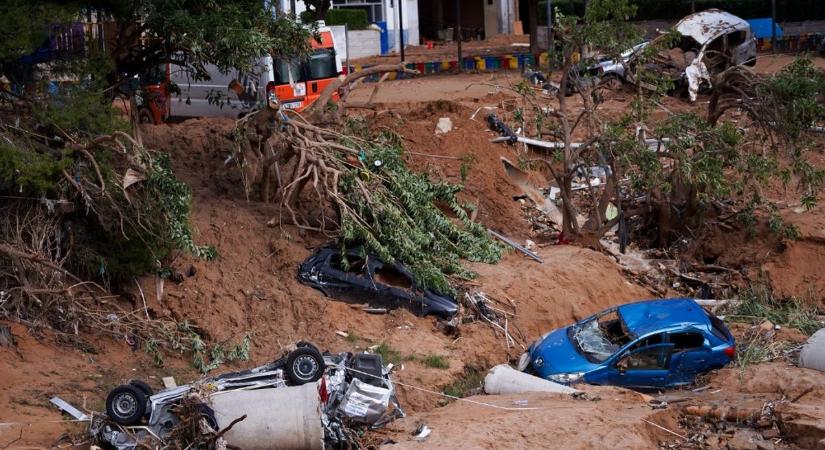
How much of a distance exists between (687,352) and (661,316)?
2.01 ft

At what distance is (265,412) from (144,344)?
4058mm

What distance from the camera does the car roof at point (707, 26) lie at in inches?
1147

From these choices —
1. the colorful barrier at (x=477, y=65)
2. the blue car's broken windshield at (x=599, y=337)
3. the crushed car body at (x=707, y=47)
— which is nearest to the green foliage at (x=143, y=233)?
the blue car's broken windshield at (x=599, y=337)

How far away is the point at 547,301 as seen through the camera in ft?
57.2

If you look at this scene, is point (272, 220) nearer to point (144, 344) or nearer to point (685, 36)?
point (144, 344)

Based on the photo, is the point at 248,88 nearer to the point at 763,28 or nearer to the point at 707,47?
the point at 707,47

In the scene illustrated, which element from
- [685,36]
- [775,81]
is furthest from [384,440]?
[685,36]

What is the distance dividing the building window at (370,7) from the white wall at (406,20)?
336mm

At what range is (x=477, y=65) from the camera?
35.0 meters

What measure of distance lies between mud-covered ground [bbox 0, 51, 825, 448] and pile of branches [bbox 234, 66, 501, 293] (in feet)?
1.55

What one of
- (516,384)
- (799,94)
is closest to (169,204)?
(516,384)

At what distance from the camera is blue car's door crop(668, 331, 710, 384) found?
14984 millimetres

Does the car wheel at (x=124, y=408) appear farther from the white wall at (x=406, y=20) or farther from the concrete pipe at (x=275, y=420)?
the white wall at (x=406, y=20)

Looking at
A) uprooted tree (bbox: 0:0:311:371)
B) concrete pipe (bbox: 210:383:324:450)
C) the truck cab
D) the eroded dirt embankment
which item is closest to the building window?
the truck cab
